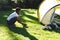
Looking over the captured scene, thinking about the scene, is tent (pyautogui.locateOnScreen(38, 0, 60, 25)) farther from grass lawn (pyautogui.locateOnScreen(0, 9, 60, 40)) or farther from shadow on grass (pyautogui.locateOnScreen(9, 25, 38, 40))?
shadow on grass (pyautogui.locateOnScreen(9, 25, 38, 40))

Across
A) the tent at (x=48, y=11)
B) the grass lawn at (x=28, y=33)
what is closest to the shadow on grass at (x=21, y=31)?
the grass lawn at (x=28, y=33)

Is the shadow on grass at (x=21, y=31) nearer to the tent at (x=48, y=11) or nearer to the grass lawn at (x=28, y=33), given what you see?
the grass lawn at (x=28, y=33)

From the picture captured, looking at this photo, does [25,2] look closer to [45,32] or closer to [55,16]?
[55,16]

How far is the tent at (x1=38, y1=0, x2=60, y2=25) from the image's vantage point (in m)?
10.0

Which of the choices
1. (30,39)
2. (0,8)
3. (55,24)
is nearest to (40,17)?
(55,24)

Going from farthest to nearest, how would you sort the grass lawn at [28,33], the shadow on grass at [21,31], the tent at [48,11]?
the tent at [48,11]
the shadow on grass at [21,31]
the grass lawn at [28,33]

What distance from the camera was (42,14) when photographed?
1048 cm

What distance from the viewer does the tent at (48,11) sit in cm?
1001

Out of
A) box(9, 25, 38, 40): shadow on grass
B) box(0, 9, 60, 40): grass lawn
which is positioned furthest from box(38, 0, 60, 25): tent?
box(9, 25, 38, 40): shadow on grass

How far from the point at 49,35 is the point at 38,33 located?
523 mm

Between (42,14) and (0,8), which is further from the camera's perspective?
(0,8)

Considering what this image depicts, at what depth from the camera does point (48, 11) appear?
10133 mm

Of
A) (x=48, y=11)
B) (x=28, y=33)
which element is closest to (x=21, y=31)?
(x=28, y=33)

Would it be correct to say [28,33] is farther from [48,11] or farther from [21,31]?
[48,11]
